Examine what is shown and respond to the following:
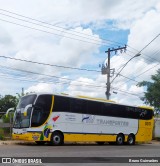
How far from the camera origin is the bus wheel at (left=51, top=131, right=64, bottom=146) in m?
23.6

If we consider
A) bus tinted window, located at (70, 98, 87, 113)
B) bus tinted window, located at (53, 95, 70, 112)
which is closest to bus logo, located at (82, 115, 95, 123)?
bus tinted window, located at (70, 98, 87, 113)

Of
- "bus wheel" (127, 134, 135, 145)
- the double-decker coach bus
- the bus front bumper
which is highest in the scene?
the double-decker coach bus

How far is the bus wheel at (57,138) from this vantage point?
23594 millimetres

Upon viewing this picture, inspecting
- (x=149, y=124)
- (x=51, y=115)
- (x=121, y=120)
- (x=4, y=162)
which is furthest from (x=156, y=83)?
(x=4, y=162)

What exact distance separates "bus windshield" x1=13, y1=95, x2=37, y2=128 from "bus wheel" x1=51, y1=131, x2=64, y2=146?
1993 millimetres

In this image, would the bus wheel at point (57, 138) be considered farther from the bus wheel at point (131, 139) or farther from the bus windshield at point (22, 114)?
the bus wheel at point (131, 139)

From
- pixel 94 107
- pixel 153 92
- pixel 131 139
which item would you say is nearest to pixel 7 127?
pixel 94 107

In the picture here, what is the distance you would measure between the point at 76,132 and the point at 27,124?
3.98 meters

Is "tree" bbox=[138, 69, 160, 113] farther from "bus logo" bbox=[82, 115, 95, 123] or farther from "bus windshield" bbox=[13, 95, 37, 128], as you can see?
"bus windshield" bbox=[13, 95, 37, 128]

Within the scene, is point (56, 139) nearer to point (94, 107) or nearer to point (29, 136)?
point (29, 136)

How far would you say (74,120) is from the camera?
2489 cm

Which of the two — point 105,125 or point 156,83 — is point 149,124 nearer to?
point 105,125

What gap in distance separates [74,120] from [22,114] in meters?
3.69

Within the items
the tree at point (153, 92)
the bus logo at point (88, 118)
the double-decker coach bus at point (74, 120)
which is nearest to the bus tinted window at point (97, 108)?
the double-decker coach bus at point (74, 120)
